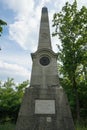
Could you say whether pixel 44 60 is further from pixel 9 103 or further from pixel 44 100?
pixel 9 103

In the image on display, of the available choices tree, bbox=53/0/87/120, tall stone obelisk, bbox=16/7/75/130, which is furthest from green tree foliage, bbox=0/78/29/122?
tall stone obelisk, bbox=16/7/75/130

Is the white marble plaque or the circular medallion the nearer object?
the white marble plaque

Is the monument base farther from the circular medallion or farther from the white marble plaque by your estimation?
the circular medallion

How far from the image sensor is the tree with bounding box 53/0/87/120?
60.6 feet

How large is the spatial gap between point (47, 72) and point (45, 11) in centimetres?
447

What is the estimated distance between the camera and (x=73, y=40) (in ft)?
62.5

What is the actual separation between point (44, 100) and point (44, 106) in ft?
1.10

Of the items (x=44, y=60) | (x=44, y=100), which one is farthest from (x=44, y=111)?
(x=44, y=60)

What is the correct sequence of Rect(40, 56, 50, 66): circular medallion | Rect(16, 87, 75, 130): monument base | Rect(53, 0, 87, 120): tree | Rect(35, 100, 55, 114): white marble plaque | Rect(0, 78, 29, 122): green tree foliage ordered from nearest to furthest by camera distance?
1. Rect(16, 87, 75, 130): monument base
2. Rect(35, 100, 55, 114): white marble plaque
3. Rect(40, 56, 50, 66): circular medallion
4. Rect(53, 0, 87, 120): tree
5. Rect(0, 78, 29, 122): green tree foliage

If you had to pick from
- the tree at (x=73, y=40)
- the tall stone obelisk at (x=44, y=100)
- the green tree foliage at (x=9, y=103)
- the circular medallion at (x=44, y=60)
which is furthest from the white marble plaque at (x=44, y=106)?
the green tree foliage at (x=9, y=103)

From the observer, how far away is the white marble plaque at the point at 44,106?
39.0ft

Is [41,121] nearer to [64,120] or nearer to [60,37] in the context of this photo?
[64,120]

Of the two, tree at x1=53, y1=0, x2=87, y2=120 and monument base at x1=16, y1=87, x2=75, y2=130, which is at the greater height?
tree at x1=53, y1=0, x2=87, y2=120

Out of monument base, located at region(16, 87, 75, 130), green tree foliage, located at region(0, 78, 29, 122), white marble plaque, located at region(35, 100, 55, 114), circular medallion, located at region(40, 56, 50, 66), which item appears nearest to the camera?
monument base, located at region(16, 87, 75, 130)
